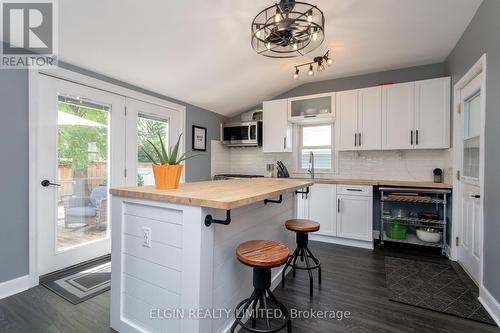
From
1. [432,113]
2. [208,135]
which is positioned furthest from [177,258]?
[432,113]

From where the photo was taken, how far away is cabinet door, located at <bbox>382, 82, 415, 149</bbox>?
3.33 metres

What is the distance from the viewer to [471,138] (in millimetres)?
2564

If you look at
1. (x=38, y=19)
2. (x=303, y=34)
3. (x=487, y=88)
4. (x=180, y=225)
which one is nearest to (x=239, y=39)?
(x=303, y=34)

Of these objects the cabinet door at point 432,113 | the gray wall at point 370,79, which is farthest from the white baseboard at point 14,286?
the cabinet door at point 432,113

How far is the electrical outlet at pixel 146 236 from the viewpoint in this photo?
149cm

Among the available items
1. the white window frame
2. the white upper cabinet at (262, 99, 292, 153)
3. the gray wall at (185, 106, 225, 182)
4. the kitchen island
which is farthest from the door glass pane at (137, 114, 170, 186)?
Result: the white window frame

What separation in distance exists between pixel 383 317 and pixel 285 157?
3.05 m

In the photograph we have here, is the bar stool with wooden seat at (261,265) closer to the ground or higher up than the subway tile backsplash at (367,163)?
closer to the ground

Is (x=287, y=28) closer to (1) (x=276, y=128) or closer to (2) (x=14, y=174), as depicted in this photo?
(1) (x=276, y=128)

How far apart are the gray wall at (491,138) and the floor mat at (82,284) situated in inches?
130

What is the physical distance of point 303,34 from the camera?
1.84 meters

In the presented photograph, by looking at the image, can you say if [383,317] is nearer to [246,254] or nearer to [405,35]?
[246,254]

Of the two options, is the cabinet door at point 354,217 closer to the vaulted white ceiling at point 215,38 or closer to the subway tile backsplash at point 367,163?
the subway tile backsplash at point 367,163

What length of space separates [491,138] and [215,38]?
2.69 m
